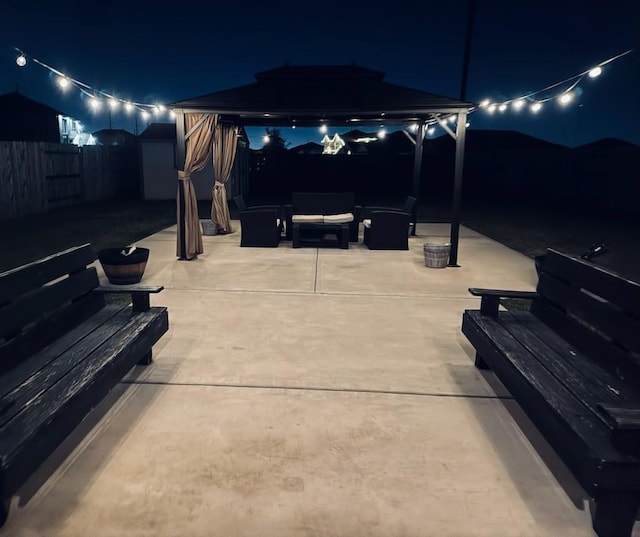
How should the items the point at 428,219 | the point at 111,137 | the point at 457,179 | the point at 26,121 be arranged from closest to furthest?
the point at 457,179 < the point at 428,219 < the point at 26,121 < the point at 111,137

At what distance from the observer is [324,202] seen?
10.2 metres

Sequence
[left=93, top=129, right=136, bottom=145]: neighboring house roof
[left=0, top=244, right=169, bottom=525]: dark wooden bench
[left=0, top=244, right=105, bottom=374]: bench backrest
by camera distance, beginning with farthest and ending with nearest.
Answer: [left=93, top=129, right=136, bottom=145]: neighboring house roof < [left=0, top=244, right=105, bottom=374]: bench backrest < [left=0, top=244, right=169, bottom=525]: dark wooden bench

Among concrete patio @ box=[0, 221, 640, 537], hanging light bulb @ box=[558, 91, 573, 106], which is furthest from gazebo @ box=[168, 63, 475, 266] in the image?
concrete patio @ box=[0, 221, 640, 537]

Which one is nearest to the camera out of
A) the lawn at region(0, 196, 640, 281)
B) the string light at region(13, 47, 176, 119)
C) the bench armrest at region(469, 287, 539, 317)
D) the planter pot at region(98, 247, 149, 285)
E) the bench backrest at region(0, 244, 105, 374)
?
the bench backrest at region(0, 244, 105, 374)

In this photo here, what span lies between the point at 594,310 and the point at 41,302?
3690 mm

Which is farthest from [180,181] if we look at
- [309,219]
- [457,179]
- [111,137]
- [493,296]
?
[111,137]

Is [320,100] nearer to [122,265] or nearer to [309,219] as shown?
[309,219]

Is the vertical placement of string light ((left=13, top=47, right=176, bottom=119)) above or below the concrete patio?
above

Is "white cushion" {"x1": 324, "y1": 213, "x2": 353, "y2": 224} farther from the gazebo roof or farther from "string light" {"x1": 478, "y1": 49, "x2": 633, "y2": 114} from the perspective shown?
"string light" {"x1": 478, "y1": 49, "x2": 633, "y2": 114}

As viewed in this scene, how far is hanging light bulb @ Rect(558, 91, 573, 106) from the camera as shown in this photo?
10.2 metres

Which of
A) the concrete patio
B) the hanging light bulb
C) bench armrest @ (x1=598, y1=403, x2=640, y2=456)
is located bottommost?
the concrete patio

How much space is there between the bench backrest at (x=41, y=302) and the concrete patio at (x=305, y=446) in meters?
0.64

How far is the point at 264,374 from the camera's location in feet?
12.6

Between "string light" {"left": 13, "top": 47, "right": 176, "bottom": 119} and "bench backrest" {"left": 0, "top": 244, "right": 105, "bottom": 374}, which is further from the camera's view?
"string light" {"left": 13, "top": 47, "right": 176, "bottom": 119}
